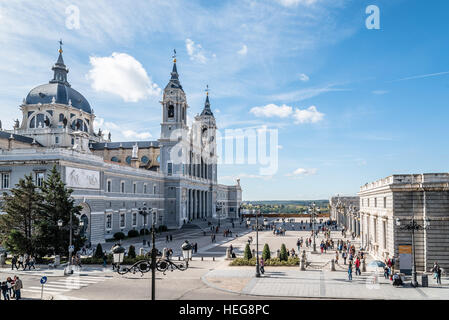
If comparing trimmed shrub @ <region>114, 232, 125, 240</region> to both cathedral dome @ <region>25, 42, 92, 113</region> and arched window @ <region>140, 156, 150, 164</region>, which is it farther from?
cathedral dome @ <region>25, 42, 92, 113</region>

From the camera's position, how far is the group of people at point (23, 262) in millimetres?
31016

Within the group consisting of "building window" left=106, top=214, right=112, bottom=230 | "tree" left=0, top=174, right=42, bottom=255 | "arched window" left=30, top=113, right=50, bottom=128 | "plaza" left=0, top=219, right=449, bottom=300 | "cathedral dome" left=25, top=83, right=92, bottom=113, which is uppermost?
"cathedral dome" left=25, top=83, right=92, bottom=113

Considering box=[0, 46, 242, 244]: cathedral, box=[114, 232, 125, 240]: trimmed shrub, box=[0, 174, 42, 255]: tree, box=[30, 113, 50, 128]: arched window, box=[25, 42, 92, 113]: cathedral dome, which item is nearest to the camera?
box=[0, 174, 42, 255]: tree

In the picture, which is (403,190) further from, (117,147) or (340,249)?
(117,147)

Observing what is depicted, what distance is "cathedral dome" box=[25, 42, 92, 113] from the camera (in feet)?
261

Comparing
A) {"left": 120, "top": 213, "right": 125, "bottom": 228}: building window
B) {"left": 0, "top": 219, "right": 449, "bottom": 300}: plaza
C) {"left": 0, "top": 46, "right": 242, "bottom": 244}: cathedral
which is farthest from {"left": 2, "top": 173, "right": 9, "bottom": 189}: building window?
{"left": 120, "top": 213, "right": 125, "bottom": 228}: building window

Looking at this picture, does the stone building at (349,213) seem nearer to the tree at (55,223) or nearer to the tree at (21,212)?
the tree at (55,223)

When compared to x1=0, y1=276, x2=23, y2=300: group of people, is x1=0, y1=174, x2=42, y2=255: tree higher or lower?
higher

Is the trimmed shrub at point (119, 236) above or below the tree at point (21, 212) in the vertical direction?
below

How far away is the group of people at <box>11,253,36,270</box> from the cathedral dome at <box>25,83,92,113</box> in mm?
53182

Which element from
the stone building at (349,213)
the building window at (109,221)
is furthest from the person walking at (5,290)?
the stone building at (349,213)

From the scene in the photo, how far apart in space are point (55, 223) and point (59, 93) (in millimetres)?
53312

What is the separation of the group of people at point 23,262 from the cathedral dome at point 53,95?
174 ft
